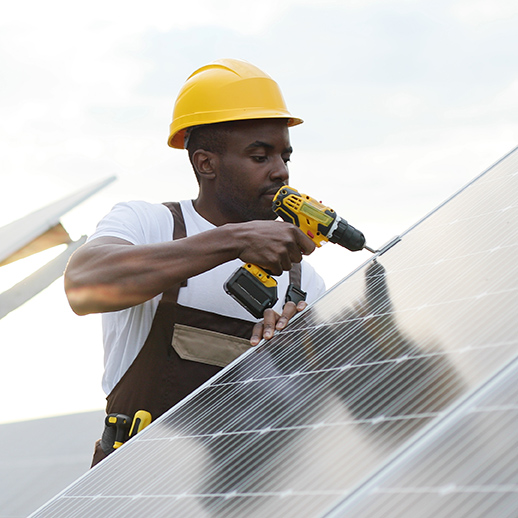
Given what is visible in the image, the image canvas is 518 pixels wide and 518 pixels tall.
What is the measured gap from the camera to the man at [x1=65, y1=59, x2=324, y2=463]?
2.92 m

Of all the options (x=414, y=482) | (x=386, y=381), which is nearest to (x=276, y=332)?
(x=386, y=381)

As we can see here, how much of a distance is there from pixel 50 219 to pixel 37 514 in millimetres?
2678

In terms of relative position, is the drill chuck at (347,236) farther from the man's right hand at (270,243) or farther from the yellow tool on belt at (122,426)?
the yellow tool on belt at (122,426)

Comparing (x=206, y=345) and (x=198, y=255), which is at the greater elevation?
(x=198, y=255)

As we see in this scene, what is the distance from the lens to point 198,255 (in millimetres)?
2906

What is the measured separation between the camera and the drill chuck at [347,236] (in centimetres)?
317

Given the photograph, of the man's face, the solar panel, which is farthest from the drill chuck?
the man's face

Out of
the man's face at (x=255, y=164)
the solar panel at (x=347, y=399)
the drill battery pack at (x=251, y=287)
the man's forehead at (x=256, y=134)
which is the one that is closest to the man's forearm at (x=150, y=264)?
the drill battery pack at (x=251, y=287)

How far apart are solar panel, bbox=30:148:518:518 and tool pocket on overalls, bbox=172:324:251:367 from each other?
51 cm

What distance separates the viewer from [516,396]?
4.53 feet

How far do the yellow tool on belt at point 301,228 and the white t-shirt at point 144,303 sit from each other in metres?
0.39

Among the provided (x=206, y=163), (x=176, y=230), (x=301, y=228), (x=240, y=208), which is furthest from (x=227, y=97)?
(x=301, y=228)

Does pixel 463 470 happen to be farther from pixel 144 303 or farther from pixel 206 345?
pixel 144 303

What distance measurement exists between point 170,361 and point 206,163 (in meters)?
1.17
